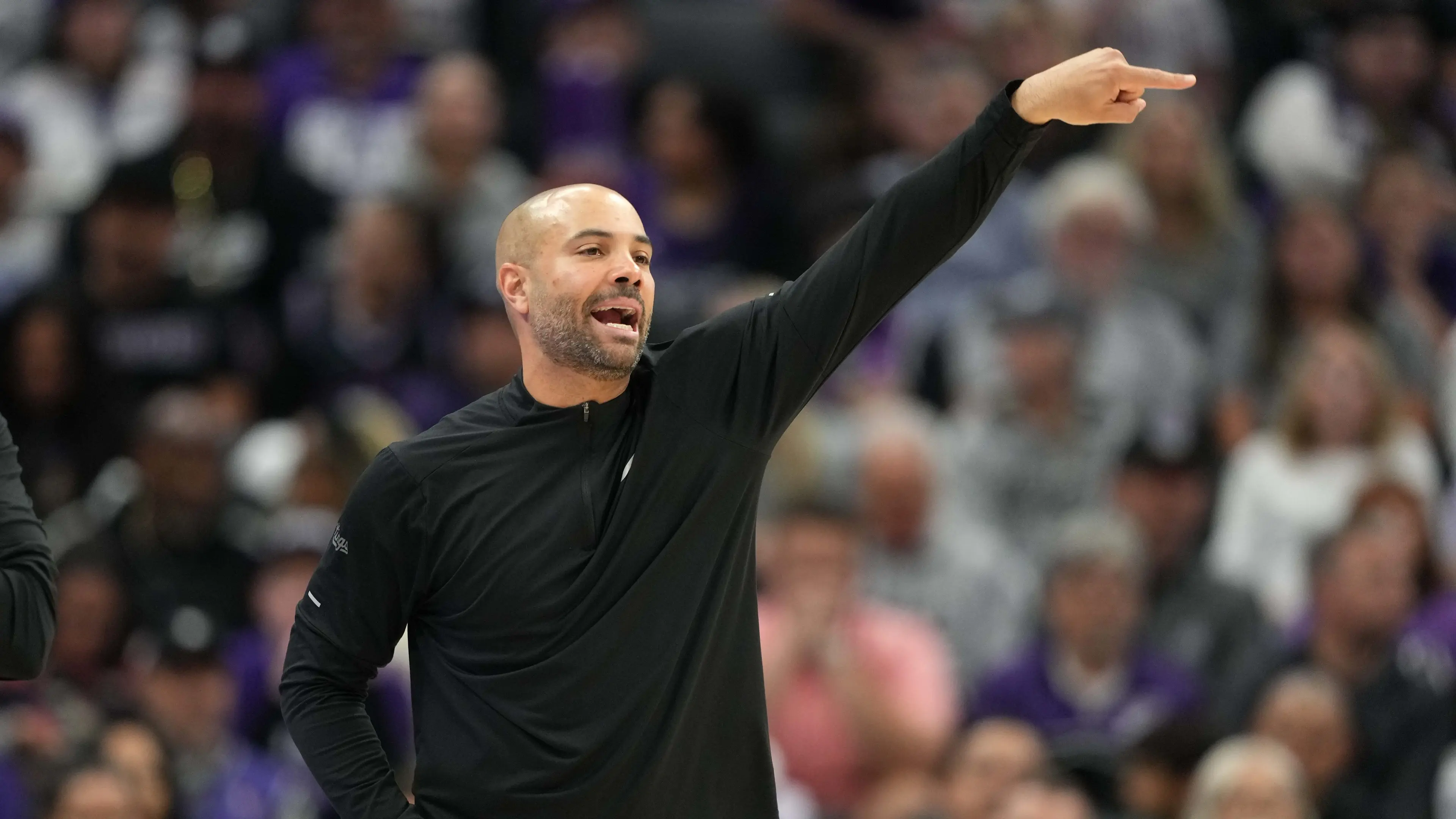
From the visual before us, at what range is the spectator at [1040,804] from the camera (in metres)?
5.90

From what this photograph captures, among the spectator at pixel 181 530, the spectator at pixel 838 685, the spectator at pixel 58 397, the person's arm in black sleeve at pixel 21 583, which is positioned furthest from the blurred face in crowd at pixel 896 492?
the person's arm in black sleeve at pixel 21 583

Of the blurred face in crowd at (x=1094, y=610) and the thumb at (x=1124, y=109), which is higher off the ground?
the thumb at (x=1124, y=109)

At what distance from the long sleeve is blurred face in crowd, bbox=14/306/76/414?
4642 mm

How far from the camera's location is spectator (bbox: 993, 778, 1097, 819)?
5.90 meters

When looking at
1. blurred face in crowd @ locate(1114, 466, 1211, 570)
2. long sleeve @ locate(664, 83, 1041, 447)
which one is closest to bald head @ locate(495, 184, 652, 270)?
long sleeve @ locate(664, 83, 1041, 447)

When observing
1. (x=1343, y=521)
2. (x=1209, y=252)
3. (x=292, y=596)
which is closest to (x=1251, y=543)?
(x=1343, y=521)

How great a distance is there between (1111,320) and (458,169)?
267 centimetres

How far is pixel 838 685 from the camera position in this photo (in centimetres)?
663

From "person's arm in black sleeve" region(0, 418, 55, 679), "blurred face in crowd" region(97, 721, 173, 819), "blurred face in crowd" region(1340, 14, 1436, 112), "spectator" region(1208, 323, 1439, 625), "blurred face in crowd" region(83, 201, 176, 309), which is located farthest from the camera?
"blurred face in crowd" region(1340, 14, 1436, 112)

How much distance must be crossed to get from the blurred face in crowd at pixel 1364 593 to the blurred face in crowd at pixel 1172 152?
2112mm

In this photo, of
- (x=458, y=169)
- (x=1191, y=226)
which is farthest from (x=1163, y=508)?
(x=458, y=169)

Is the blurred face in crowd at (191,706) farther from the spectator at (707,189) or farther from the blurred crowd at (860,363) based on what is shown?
the spectator at (707,189)

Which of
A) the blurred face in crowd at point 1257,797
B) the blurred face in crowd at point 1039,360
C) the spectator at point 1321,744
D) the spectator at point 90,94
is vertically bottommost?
the spectator at point 1321,744

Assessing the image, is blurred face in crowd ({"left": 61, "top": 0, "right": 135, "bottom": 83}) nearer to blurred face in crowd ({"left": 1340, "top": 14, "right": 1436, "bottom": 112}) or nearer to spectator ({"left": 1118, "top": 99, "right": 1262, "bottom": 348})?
spectator ({"left": 1118, "top": 99, "right": 1262, "bottom": 348})
